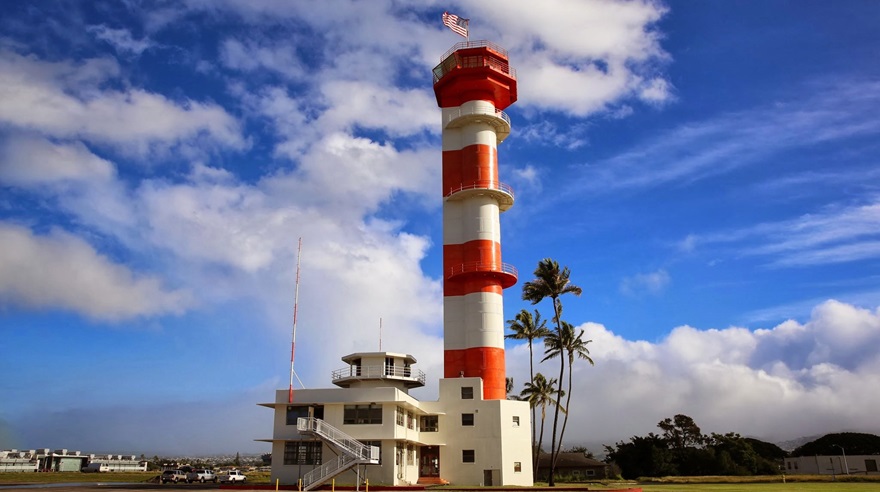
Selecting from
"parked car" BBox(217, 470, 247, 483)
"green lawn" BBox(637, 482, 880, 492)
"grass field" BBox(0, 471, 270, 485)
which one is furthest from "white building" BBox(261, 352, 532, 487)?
"grass field" BBox(0, 471, 270, 485)

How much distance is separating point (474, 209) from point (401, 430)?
1818cm

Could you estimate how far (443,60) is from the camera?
57344 millimetres

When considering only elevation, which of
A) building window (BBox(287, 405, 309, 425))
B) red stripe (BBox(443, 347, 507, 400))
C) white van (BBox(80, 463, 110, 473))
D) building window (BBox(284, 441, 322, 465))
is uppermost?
red stripe (BBox(443, 347, 507, 400))

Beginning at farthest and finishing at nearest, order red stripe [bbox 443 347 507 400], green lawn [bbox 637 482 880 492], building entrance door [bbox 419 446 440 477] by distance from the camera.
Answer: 1. red stripe [bbox 443 347 507 400]
2. building entrance door [bbox 419 446 440 477]
3. green lawn [bbox 637 482 880 492]

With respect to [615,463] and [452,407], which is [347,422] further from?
[615,463]

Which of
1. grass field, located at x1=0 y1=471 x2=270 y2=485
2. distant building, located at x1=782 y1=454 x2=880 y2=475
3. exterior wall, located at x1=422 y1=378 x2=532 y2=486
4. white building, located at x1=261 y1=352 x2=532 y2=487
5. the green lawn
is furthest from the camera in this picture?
distant building, located at x1=782 y1=454 x2=880 y2=475

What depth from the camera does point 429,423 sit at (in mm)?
48188

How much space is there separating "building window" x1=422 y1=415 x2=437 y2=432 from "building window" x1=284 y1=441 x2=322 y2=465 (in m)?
8.84

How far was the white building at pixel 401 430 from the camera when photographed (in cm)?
4209

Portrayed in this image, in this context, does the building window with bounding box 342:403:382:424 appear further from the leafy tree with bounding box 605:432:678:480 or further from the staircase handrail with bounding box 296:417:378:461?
the leafy tree with bounding box 605:432:678:480

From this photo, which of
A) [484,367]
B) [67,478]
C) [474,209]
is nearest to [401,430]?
[484,367]

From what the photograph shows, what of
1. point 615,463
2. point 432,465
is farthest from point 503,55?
point 615,463

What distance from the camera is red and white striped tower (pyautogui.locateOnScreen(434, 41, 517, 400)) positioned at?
4919 cm

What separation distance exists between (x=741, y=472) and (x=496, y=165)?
176ft
